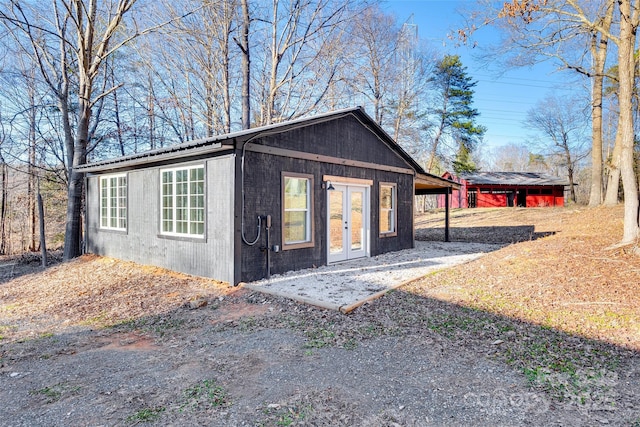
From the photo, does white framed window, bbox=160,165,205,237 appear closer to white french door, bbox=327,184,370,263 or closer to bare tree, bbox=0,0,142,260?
white french door, bbox=327,184,370,263

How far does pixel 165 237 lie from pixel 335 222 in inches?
151

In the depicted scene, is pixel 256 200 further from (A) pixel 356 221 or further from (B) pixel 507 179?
(B) pixel 507 179

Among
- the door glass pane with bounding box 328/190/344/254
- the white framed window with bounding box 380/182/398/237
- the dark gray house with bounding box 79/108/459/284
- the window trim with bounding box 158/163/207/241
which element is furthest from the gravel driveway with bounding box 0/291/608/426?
the white framed window with bounding box 380/182/398/237

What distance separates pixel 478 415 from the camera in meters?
2.75

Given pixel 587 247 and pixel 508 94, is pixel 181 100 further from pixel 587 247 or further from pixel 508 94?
pixel 508 94

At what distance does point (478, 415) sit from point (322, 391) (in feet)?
3.99

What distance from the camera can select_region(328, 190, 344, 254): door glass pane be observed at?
344 inches

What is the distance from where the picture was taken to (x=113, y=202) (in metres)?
10.1

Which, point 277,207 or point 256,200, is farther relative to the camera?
point 277,207

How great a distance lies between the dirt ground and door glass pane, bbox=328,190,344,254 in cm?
259

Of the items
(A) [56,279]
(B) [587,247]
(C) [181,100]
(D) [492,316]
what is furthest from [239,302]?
(C) [181,100]


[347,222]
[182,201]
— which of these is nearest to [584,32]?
[347,222]

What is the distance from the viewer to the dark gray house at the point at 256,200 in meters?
6.84

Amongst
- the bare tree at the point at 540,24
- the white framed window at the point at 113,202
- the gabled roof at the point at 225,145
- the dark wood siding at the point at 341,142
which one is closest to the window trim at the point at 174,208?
the gabled roof at the point at 225,145
